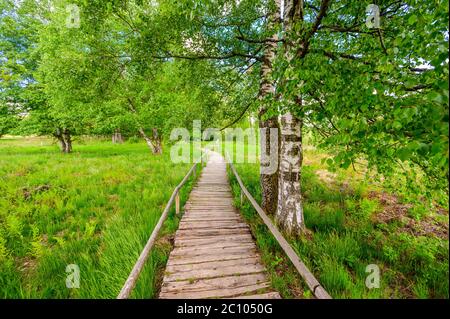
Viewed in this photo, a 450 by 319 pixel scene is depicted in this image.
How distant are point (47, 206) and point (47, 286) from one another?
4.07m

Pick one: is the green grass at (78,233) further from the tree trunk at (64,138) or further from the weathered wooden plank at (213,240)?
the tree trunk at (64,138)

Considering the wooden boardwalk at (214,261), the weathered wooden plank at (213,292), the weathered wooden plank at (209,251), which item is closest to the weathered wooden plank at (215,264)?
the wooden boardwalk at (214,261)

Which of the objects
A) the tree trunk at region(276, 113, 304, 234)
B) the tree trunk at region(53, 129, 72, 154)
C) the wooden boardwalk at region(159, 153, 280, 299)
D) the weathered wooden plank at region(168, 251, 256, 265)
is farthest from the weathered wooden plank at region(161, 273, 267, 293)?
the tree trunk at region(53, 129, 72, 154)

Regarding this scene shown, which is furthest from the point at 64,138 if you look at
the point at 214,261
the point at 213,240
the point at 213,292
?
the point at 213,292

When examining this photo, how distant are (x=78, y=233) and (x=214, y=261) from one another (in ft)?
12.0

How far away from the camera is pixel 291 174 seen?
4.11m

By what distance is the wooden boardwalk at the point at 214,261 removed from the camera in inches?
119

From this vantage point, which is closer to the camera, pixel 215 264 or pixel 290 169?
pixel 215 264

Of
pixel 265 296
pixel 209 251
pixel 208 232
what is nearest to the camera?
pixel 265 296

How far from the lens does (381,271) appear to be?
131 inches

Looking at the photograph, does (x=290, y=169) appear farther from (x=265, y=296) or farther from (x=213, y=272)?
(x=213, y=272)

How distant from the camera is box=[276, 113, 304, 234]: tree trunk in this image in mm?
4047
